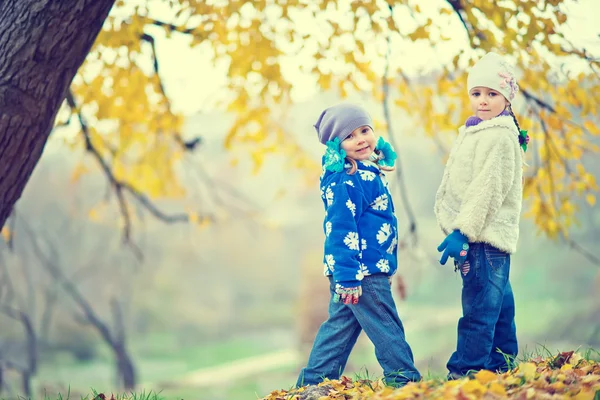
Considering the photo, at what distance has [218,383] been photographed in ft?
58.1

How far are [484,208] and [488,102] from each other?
53 centimetres

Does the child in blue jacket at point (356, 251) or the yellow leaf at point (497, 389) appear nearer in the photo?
the yellow leaf at point (497, 389)

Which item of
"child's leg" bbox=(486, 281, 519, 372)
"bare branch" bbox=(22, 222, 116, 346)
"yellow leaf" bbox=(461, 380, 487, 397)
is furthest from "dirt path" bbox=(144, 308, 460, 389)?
"yellow leaf" bbox=(461, 380, 487, 397)

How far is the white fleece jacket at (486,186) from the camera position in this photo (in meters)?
3.15

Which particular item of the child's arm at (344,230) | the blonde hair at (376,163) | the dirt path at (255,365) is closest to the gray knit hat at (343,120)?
the blonde hair at (376,163)

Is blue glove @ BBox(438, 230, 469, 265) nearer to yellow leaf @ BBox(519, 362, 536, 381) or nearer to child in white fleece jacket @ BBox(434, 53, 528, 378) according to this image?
child in white fleece jacket @ BBox(434, 53, 528, 378)

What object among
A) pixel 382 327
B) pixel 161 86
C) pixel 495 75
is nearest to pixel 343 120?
pixel 495 75

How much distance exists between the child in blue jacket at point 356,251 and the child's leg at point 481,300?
0.30 metres

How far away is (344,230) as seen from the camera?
312 centimetres

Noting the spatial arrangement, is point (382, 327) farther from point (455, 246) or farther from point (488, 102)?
point (488, 102)

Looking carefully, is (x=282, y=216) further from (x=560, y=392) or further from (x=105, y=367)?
(x=560, y=392)

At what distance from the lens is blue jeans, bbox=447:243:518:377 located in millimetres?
3225

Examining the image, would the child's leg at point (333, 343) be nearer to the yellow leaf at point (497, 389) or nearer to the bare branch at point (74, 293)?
the yellow leaf at point (497, 389)

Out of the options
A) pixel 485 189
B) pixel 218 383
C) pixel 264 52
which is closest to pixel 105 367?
pixel 218 383
